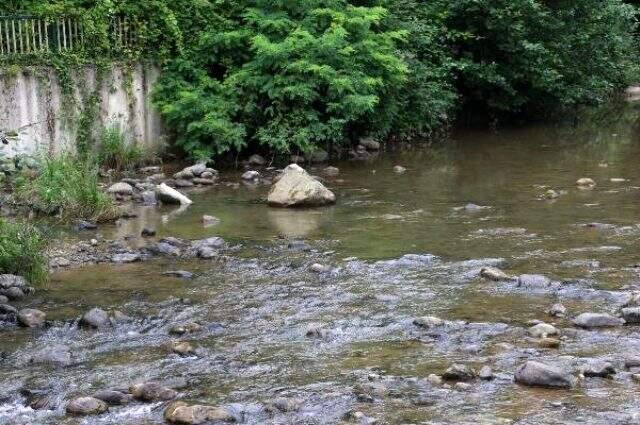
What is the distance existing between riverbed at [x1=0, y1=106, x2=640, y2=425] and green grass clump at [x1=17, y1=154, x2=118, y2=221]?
51cm

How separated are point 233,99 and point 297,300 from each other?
28.0ft

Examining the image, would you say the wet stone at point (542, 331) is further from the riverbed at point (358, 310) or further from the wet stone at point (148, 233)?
the wet stone at point (148, 233)

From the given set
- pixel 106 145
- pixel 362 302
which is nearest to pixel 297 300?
pixel 362 302

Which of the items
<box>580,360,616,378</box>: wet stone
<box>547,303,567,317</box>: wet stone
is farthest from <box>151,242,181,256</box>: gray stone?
<box>580,360,616,378</box>: wet stone

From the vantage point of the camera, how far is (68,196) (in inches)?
444

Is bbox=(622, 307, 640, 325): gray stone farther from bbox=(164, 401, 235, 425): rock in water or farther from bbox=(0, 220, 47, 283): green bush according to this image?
bbox=(0, 220, 47, 283): green bush

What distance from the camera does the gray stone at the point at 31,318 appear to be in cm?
734

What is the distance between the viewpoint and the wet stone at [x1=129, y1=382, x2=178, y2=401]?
571 centimetres

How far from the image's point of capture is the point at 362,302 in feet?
25.7

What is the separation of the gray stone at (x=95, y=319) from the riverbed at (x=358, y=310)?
0.34ft

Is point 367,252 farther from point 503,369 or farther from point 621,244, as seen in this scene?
point 503,369

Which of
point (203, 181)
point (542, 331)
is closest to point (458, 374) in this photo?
point (542, 331)

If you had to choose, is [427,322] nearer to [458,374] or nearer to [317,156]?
[458,374]

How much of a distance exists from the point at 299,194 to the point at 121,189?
2649 millimetres
